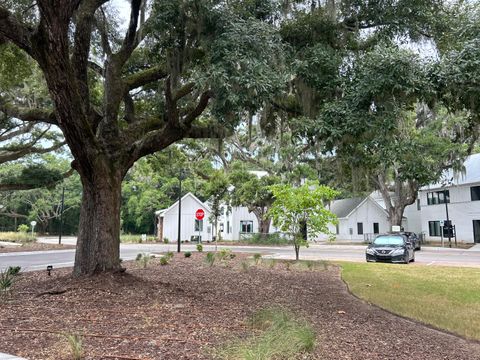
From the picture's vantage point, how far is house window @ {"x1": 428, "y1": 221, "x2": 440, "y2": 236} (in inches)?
1469

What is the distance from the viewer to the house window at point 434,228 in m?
37.3

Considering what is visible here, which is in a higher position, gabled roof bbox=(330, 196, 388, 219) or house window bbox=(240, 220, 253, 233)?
gabled roof bbox=(330, 196, 388, 219)

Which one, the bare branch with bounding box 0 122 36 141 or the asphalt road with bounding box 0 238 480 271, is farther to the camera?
the bare branch with bounding box 0 122 36 141

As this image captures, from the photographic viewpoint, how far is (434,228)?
37.9 meters

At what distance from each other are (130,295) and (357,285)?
6032mm

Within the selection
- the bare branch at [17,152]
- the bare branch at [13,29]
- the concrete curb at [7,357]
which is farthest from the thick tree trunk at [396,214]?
the concrete curb at [7,357]

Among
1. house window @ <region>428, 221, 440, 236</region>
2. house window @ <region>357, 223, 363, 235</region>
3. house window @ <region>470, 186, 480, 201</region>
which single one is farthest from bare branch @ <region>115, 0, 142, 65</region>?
house window @ <region>357, 223, 363, 235</region>

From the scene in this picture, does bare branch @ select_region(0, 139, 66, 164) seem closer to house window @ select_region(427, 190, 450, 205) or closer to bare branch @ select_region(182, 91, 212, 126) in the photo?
bare branch @ select_region(182, 91, 212, 126)

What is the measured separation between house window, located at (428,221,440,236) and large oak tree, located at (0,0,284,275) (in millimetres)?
33146

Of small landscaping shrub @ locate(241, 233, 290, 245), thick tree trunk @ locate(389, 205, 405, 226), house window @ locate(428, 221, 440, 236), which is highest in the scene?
thick tree trunk @ locate(389, 205, 405, 226)

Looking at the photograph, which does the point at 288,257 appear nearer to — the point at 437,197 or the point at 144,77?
the point at 144,77

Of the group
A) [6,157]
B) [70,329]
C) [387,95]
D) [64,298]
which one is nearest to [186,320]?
[70,329]

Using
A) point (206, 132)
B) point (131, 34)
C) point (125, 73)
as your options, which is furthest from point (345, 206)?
point (131, 34)

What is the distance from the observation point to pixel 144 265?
1425 cm
